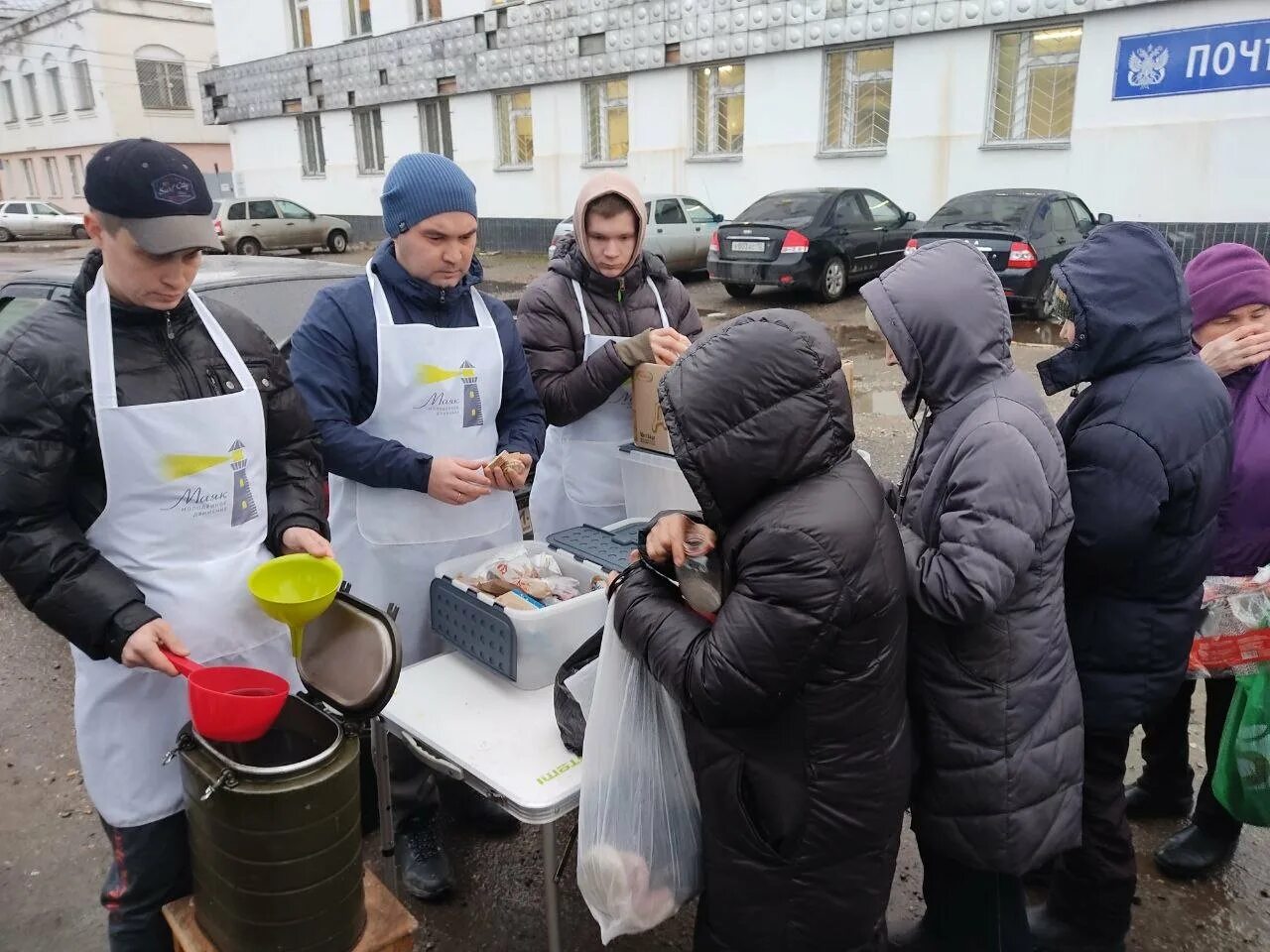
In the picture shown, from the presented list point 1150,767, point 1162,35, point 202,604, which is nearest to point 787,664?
point 202,604

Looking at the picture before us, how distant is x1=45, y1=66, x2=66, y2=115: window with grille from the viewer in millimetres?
32031

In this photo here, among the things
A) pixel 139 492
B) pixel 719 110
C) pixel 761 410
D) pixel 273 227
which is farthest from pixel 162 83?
pixel 761 410

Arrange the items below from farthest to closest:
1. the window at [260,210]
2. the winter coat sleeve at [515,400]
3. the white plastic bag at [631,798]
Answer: the window at [260,210] < the winter coat sleeve at [515,400] < the white plastic bag at [631,798]

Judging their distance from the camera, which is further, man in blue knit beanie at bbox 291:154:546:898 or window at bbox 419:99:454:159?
window at bbox 419:99:454:159

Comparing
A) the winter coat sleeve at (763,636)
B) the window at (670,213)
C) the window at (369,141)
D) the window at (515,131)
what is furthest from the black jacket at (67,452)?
the window at (369,141)

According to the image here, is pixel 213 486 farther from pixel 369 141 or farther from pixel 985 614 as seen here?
pixel 369 141

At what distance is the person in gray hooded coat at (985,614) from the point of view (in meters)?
1.75

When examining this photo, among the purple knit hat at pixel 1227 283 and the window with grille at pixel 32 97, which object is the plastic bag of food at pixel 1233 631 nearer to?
the purple knit hat at pixel 1227 283

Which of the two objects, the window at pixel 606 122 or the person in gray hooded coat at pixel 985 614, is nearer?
the person in gray hooded coat at pixel 985 614

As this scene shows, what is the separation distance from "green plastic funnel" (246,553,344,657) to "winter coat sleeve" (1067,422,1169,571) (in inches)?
61.0

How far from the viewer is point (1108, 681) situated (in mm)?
2084

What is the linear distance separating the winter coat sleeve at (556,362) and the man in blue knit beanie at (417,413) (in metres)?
0.21

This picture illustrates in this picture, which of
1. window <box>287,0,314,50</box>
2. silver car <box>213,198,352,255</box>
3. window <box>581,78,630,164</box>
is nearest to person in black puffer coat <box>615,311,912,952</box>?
window <box>581,78,630,164</box>

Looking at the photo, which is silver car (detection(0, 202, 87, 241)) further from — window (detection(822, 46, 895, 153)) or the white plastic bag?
the white plastic bag
